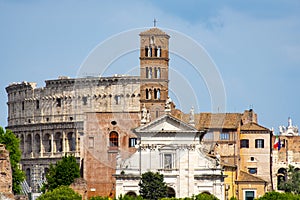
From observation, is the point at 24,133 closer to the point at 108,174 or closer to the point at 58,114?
the point at 58,114

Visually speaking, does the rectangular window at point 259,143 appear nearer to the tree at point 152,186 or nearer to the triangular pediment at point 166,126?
the triangular pediment at point 166,126

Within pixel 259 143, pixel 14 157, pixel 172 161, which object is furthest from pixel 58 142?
pixel 14 157

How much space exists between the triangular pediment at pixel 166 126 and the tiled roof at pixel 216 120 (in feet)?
27.4

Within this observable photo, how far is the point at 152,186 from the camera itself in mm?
Answer: 92375

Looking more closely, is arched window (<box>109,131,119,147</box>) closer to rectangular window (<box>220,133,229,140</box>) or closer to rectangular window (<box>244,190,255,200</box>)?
rectangular window (<box>220,133,229,140</box>)

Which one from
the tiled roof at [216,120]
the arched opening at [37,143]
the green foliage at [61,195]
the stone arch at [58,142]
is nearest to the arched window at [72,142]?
the stone arch at [58,142]

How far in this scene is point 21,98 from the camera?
490ft

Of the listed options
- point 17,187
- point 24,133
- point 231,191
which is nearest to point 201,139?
point 231,191

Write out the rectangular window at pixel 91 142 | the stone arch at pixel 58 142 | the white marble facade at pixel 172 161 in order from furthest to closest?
the stone arch at pixel 58 142 < the rectangular window at pixel 91 142 < the white marble facade at pixel 172 161

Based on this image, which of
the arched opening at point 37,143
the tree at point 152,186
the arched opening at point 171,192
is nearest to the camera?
the tree at point 152,186

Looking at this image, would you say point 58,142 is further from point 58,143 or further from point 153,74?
point 153,74

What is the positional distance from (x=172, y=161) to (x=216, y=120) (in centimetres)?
1089

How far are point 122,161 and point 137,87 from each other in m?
40.3

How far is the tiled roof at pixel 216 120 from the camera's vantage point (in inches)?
4195
